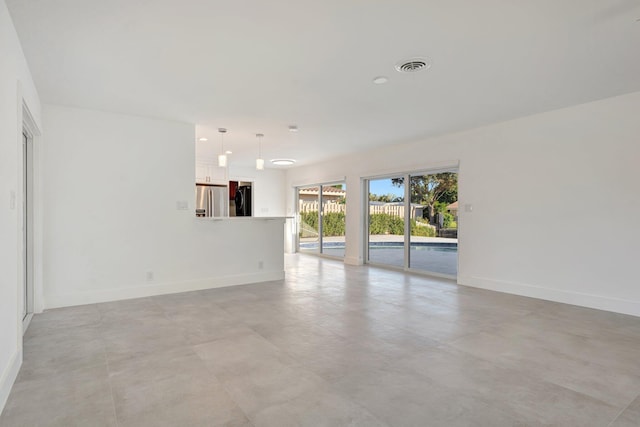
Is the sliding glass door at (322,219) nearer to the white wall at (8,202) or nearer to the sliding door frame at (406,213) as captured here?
the sliding door frame at (406,213)

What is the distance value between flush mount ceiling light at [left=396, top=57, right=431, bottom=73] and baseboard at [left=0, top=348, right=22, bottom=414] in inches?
139

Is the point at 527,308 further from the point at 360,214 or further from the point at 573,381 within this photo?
the point at 360,214

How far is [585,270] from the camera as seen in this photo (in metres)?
4.18

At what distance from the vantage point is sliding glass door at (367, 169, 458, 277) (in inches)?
235

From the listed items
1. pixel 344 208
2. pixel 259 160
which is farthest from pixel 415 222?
pixel 259 160

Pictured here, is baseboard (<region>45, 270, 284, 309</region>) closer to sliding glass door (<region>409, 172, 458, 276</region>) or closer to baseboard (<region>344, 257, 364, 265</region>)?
baseboard (<region>344, 257, 364, 265</region>)

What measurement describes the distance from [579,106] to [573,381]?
11.0 ft

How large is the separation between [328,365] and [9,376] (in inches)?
79.7

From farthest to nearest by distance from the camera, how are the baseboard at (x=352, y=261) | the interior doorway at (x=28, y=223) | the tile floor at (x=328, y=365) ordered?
the baseboard at (x=352, y=261)
the interior doorway at (x=28, y=223)
the tile floor at (x=328, y=365)

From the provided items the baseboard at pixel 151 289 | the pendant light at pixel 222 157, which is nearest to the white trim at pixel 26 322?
the baseboard at pixel 151 289

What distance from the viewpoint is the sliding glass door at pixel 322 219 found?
8.41 metres

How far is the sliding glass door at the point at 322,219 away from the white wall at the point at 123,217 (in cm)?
344

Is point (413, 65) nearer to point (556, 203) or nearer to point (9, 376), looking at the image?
point (556, 203)

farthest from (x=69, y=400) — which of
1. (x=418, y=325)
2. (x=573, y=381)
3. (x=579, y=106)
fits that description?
(x=579, y=106)
